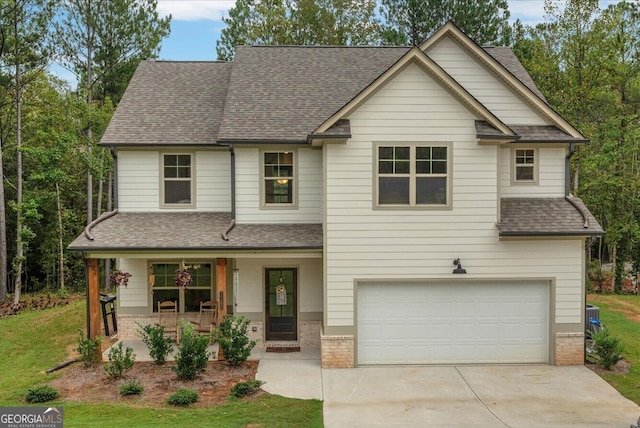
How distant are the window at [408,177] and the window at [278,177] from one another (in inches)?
108

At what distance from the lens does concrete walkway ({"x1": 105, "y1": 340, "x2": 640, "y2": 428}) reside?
943 cm

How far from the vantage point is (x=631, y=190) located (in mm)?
24875

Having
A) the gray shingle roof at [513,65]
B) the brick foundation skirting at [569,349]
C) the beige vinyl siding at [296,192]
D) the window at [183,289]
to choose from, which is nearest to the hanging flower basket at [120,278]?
the window at [183,289]

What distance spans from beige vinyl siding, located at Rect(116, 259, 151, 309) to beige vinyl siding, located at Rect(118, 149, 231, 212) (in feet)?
5.05

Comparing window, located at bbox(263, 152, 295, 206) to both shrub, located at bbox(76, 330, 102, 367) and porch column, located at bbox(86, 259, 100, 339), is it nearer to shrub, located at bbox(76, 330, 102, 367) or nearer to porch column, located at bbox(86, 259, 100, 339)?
porch column, located at bbox(86, 259, 100, 339)

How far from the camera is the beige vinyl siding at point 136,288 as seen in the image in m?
14.5

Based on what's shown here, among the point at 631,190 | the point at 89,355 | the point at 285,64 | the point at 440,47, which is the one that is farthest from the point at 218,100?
the point at 631,190

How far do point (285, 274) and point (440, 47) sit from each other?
A: 7.05 metres

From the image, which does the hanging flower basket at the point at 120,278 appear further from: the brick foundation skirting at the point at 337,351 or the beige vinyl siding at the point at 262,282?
the brick foundation skirting at the point at 337,351

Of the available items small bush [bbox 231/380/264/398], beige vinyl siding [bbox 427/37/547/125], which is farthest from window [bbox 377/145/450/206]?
small bush [bbox 231/380/264/398]

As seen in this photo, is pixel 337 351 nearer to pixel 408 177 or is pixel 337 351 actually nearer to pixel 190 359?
pixel 190 359

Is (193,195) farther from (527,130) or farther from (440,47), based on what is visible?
(527,130)

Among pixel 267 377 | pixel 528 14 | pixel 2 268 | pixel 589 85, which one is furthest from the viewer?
pixel 528 14

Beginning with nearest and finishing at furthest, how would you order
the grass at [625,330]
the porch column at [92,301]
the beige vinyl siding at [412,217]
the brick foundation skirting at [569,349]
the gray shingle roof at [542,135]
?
the grass at [625,330]
the beige vinyl siding at [412,217]
the brick foundation skirting at [569,349]
the porch column at [92,301]
the gray shingle roof at [542,135]
